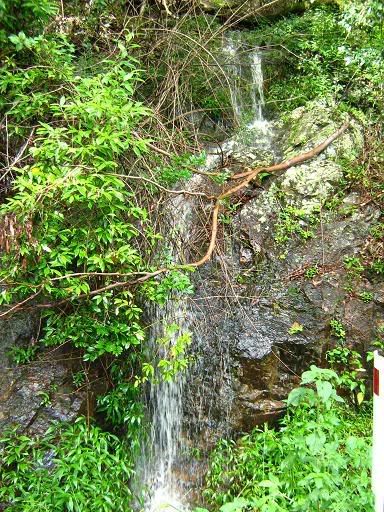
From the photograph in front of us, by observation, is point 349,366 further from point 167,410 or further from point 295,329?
point 167,410

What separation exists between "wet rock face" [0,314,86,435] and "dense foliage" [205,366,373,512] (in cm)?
158

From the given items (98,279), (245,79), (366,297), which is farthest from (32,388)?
(245,79)

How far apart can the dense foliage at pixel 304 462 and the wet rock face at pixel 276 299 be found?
0.27 meters

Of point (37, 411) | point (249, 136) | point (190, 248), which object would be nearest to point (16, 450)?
point (37, 411)

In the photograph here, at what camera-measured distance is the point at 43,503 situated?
333 centimetres

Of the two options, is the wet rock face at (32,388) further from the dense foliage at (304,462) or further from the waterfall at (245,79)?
the waterfall at (245,79)

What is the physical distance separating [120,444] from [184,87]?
13.3 ft

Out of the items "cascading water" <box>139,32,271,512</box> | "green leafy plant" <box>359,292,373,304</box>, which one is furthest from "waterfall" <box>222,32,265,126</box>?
Result: "green leafy plant" <box>359,292,373,304</box>

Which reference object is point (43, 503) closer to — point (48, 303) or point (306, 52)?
point (48, 303)

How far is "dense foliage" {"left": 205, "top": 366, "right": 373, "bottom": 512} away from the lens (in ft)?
8.91

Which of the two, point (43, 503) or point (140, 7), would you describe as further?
point (140, 7)

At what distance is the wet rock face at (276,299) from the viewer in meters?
4.67

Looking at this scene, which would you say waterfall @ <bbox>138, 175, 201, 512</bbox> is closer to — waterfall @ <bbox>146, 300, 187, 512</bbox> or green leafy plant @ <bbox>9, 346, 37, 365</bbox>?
waterfall @ <bbox>146, 300, 187, 512</bbox>

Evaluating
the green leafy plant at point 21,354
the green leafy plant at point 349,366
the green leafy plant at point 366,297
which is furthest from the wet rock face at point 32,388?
the green leafy plant at point 366,297
